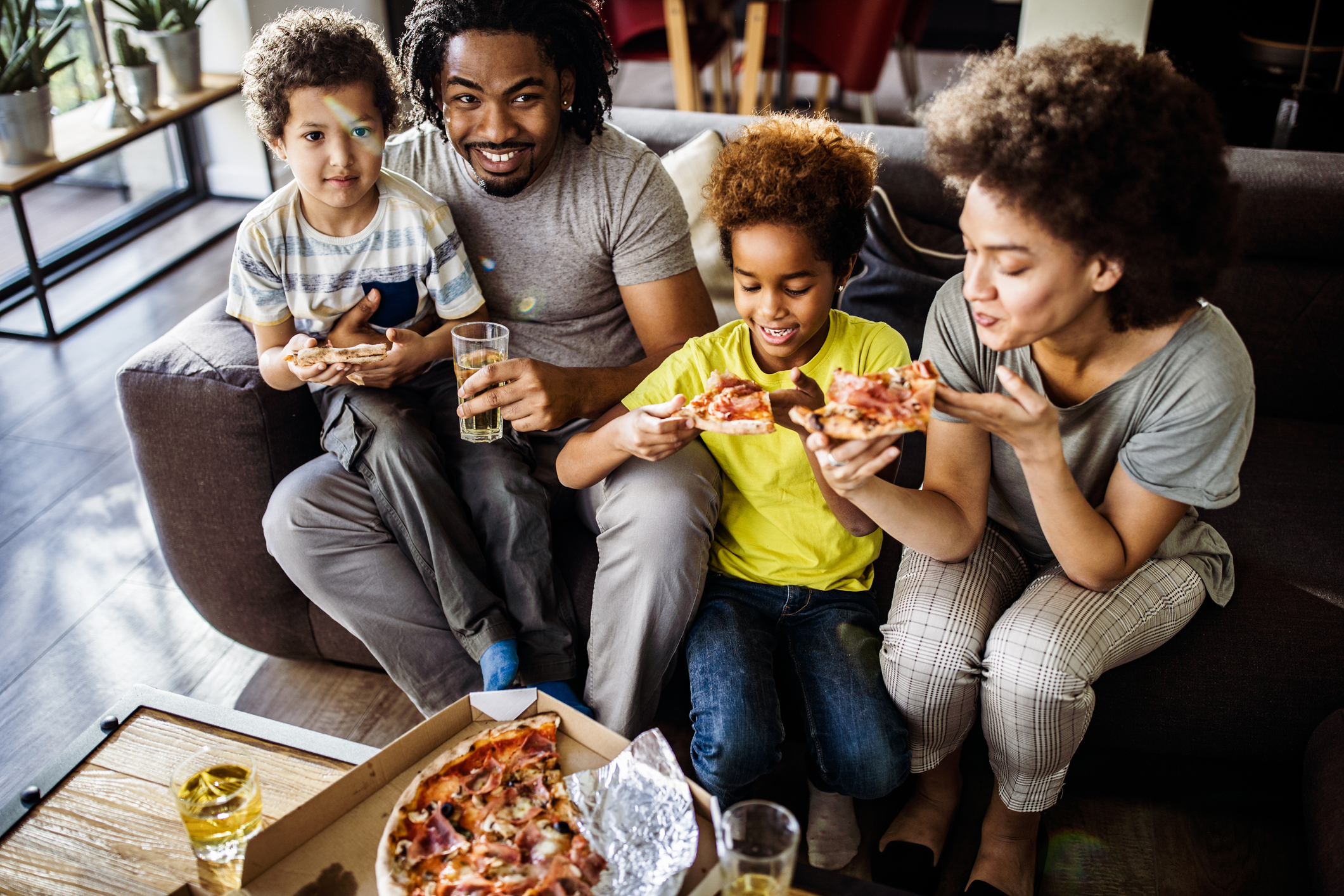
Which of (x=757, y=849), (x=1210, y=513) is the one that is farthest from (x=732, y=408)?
(x=1210, y=513)

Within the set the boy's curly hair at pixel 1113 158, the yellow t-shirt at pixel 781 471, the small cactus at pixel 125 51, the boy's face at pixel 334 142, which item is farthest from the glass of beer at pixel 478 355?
the small cactus at pixel 125 51

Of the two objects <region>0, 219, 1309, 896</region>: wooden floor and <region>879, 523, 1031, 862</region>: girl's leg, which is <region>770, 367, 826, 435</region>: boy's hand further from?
<region>0, 219, 1309, 896</region>: wooden floor

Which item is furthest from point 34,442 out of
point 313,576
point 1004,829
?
point 1004,829

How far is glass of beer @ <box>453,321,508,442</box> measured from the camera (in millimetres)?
1706

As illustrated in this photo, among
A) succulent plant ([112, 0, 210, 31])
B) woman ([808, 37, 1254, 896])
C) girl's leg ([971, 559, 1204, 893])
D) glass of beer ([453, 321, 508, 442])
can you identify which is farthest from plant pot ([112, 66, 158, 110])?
girl's leg ([971, 559, 1204, 893])

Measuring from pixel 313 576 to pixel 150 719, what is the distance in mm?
424

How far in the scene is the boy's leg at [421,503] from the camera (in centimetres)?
182

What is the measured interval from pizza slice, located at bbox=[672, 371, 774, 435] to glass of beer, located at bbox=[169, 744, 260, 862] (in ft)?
2.41

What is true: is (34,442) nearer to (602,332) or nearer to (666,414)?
(602,332)

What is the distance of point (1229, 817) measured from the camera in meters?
1.85

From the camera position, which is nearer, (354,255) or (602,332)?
(354,255)

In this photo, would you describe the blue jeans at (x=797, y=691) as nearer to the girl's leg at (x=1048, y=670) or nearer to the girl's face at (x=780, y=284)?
the girl's leg at (x=1048, y=670)

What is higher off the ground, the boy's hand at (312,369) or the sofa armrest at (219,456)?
the boy's hand at (312,369)

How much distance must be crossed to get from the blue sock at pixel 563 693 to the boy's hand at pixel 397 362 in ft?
2.02
